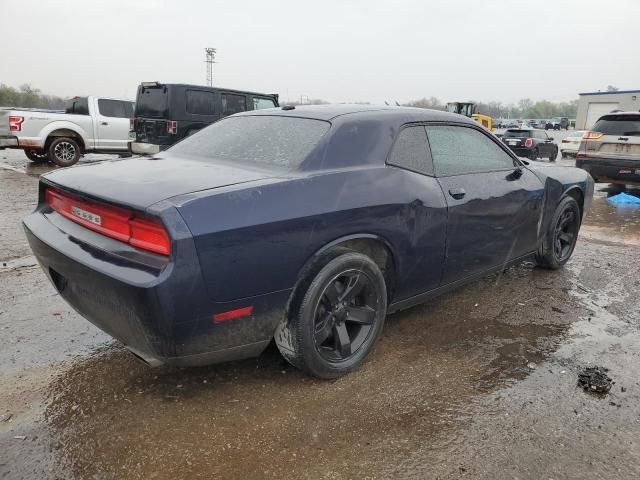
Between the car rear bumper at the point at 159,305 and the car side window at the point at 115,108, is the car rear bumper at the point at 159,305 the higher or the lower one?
the lower one

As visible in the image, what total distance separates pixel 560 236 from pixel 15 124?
11791 mm

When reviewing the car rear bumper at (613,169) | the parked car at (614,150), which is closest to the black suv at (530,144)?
the parked car at (614,150)

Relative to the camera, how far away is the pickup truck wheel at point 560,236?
4664 mm

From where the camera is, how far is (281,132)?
10.4 ft

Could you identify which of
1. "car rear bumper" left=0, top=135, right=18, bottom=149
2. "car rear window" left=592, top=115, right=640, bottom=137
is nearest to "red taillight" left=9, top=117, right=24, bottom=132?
"car rear bumper" left=0, top=135, right=18, bottom=149

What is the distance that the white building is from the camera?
143ft

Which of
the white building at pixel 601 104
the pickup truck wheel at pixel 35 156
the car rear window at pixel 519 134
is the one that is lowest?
the pickup truck wheel at pixel 35 156

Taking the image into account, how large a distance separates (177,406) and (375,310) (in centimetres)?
124

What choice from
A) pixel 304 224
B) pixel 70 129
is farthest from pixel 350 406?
pixel 70 129

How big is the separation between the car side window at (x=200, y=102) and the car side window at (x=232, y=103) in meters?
0.29

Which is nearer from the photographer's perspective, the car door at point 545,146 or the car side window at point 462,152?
the car side window at point 462,152

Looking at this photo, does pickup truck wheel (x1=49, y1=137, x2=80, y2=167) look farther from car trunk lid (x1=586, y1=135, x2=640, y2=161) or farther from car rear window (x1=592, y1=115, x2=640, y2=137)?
car rear window (x1=592, y1=115, x2=640, y2=137)

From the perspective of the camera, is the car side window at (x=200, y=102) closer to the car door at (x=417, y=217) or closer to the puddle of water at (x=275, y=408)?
the car door at (x=417, y=217)

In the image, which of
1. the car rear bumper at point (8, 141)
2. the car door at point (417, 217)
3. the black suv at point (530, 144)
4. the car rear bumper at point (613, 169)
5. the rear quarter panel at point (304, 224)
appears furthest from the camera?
the black suv at point (530, 144)
